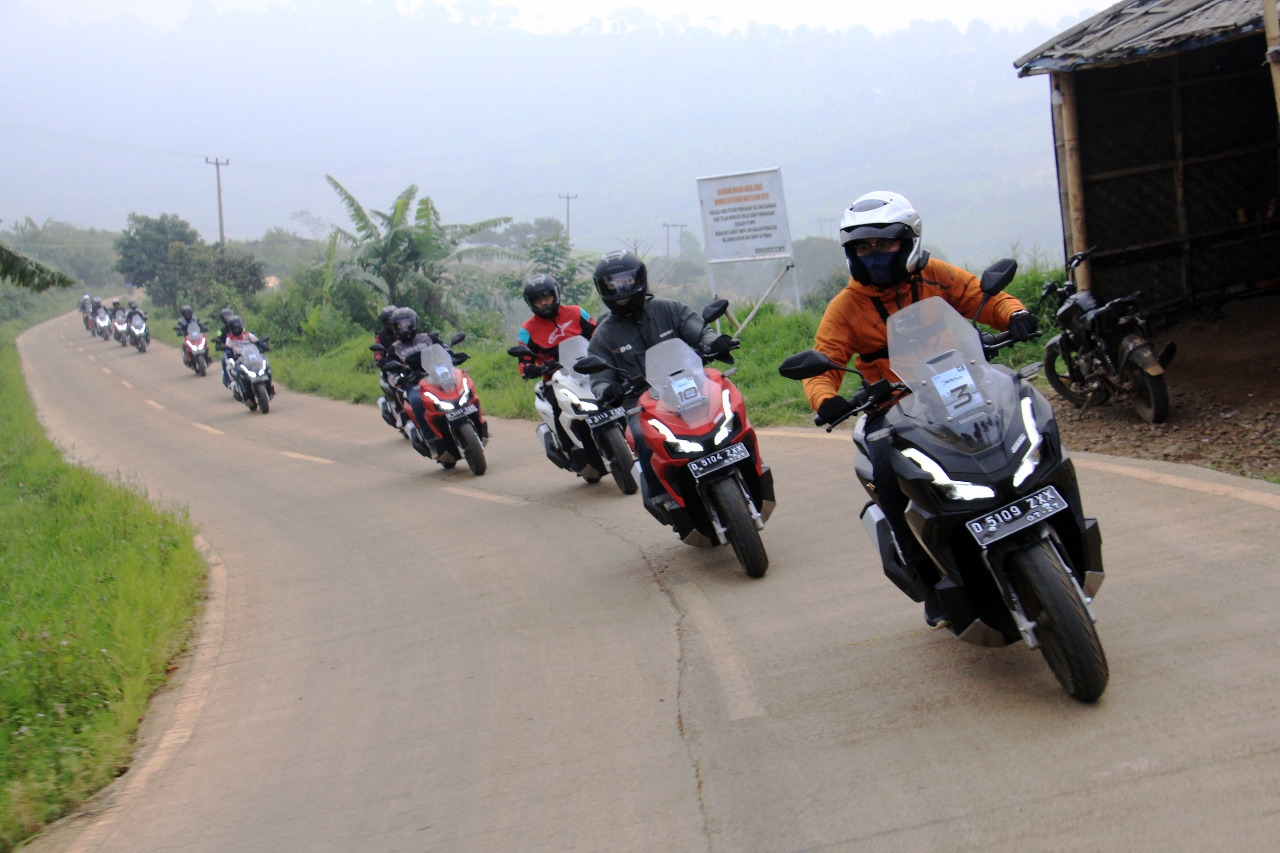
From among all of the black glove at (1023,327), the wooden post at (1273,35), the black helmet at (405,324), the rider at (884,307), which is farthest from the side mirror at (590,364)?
the black helmet at (405,324)

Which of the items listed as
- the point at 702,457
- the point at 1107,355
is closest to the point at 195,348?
the point at 1107,355

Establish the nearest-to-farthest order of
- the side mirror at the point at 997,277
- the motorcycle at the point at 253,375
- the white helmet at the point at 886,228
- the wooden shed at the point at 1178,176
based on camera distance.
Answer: the side mirror at the point at 997,277, the white helmet at the point at 886,228, the wooden shed at the point at 1178,176, the motorcycle at the point at 253,375

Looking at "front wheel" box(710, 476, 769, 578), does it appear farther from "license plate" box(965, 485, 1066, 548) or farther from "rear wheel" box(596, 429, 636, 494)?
"rear wheel" box(596, 429, 636, 494)

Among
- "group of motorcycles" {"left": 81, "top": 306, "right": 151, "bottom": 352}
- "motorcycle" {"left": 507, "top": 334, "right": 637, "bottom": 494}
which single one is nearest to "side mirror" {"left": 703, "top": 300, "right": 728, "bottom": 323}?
"motorcycle" {"left": 507, "top": 334, "right": 637, "bottom": 494}

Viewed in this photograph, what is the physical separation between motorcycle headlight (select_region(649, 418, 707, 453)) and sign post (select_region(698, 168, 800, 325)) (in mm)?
10704

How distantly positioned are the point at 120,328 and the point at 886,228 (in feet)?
161

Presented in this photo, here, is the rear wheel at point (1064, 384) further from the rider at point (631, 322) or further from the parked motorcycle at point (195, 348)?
the parked motorcycle at point (195, 348)

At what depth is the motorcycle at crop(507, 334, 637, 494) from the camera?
919 cm

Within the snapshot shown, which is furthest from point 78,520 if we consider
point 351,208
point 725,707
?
point 351,208

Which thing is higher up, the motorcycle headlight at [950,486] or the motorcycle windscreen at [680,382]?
the motorcycle windscreen at [680,382]

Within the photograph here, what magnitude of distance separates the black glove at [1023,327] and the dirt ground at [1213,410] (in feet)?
11.2

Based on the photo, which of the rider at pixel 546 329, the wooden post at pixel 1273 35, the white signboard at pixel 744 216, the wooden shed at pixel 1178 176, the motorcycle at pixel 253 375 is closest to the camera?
the wooden post at pixel 1273 35

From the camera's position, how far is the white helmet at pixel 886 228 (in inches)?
177

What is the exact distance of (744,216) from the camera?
1698 centimetres
